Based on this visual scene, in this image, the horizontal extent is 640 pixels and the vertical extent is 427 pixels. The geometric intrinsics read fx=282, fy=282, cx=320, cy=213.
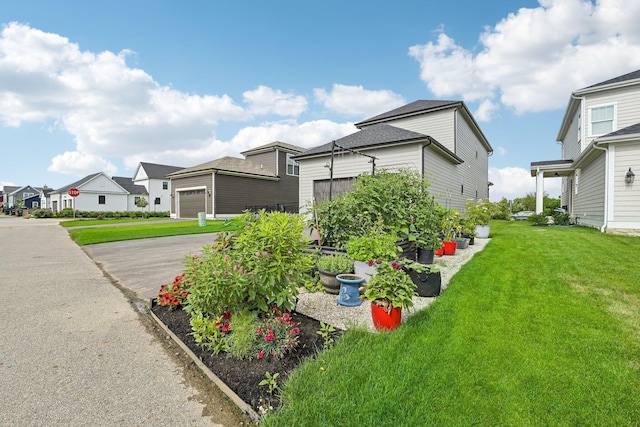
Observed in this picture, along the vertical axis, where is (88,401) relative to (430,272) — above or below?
below

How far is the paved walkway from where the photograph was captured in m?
1.70

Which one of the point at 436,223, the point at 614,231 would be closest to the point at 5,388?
the point at 436,223

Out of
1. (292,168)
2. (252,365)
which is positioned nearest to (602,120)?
(252,365)

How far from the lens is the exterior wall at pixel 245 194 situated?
772 inches

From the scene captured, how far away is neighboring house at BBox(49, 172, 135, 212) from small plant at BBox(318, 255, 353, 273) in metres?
40.7

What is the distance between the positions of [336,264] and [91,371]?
113 inches

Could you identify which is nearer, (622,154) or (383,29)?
(622,154)

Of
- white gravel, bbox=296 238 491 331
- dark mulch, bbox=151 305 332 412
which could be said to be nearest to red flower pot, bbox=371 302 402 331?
white gravel, bbox=296 238 491 331

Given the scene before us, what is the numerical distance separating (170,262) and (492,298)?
6.20m

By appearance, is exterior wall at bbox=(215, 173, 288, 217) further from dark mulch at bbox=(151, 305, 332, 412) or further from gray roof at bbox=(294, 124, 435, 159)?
dark mulch at bbox=(151, 305, 332, 412)

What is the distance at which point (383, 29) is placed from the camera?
10.3 m

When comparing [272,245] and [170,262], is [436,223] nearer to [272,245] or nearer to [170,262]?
[272,245]

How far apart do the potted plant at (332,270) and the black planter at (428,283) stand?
3.14 feet

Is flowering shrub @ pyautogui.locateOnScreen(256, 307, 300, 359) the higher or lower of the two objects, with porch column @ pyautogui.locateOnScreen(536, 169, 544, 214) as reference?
lower
